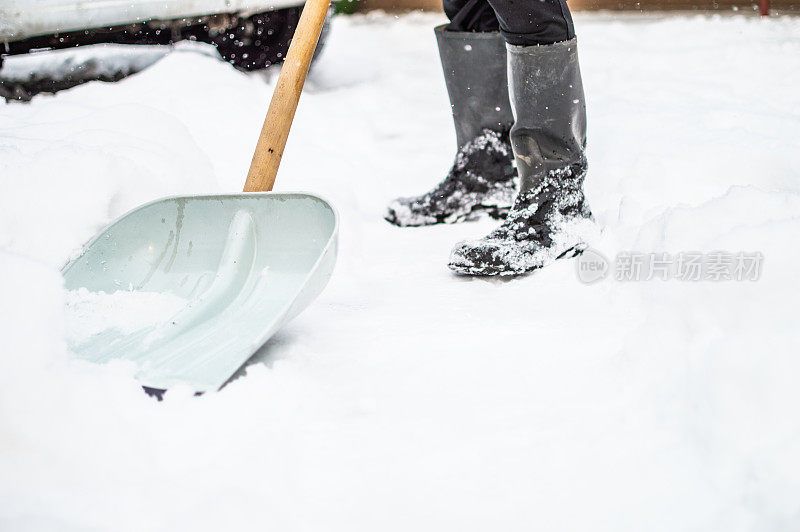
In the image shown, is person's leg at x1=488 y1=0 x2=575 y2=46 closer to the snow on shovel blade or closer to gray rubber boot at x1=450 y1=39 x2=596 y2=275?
gray rubber boot at x1=450 y1=39 x2=596 y2=275

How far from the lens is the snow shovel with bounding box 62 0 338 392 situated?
104 cm

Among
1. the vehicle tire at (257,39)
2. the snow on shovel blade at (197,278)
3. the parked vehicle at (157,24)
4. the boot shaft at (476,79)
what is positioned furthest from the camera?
the vehicle tire at (257,39)

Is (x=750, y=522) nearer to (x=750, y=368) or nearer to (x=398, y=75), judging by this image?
(x=750, y=368)

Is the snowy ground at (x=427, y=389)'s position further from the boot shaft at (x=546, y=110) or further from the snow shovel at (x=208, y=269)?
the boot shaft at (x=546, y=110)

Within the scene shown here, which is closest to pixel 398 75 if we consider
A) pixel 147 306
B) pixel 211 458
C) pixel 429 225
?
pixel 429 225

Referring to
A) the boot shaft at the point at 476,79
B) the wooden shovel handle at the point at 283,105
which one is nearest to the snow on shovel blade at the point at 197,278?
the wooden shovel handle at the point at 283,105

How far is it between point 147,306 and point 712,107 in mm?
1992

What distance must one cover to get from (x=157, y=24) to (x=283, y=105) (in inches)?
55.4

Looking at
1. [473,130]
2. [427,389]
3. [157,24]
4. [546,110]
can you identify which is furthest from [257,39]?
[427,389]

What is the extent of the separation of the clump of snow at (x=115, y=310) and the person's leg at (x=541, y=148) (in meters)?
0.57

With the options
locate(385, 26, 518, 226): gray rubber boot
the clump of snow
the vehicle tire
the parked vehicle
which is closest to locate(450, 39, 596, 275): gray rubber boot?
locate(385, 26, 518, 226): gray rubber boot

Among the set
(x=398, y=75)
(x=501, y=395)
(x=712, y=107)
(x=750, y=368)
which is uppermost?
(x=750, y=368)

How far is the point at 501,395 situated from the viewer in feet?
3.20

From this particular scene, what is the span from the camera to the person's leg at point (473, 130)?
1.76 metres
